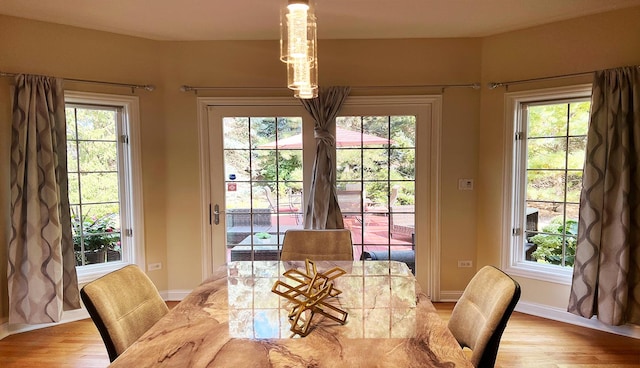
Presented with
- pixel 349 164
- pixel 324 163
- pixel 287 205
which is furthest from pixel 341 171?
pixel 287 205

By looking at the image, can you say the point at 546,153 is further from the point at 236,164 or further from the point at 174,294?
the point at 174,294

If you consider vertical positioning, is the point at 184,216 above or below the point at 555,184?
below

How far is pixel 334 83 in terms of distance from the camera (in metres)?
3.48

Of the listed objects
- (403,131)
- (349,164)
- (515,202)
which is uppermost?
(403,131)

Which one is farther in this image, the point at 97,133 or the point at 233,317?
the point at 97,133

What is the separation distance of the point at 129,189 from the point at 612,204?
4059mm

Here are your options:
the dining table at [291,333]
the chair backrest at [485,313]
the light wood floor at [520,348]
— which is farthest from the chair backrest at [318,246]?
the light wood floor at [520,348]

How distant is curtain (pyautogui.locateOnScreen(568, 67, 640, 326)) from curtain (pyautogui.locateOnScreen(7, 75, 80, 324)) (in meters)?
4.18

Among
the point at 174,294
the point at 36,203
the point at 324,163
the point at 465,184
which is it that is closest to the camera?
the point at 36,203

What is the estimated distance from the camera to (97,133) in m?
3.30

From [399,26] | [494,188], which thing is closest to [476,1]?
[399,26]

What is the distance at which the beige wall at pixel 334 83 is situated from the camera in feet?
11.0

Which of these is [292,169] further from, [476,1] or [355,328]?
[355,328]

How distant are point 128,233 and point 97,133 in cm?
96
